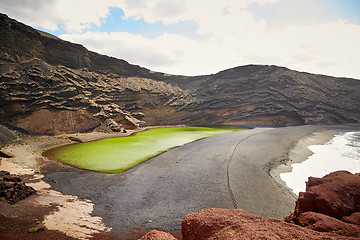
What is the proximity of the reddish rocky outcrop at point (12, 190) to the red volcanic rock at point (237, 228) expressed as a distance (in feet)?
20.4

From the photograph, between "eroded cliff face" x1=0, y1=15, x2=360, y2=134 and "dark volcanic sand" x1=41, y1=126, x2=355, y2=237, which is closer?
"dark volcanic sand" x1=41, y1=126, x2=355, y2=237

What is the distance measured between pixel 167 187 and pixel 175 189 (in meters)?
0.45

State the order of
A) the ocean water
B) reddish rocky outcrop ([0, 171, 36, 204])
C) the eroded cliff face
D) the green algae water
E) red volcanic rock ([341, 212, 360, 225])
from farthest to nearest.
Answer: the eroded cliff face
the green algae water
the ocean water
reddish rocky outcrop ([0, 171, 36, 204])
red volcanic rock ([341, 212, 360, 225])

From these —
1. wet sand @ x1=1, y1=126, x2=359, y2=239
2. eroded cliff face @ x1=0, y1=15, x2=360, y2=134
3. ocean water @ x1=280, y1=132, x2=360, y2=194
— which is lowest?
wet sand @ x1=1, y1=126, x2=359, y2=239

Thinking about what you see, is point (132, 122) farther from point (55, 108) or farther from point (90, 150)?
point (90, 150)

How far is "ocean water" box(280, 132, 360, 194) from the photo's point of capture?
32.2 ft

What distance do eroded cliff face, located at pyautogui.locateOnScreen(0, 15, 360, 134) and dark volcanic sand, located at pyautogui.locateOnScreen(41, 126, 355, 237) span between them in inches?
573

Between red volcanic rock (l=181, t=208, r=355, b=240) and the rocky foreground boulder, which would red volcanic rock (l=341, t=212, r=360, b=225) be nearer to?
the rocky foreground boulder

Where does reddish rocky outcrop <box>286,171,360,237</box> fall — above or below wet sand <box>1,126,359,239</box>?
above

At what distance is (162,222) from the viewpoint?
6188 millimetres

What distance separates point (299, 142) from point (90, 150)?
64.3 ft

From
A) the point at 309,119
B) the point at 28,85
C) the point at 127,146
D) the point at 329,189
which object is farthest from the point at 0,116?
the point at 309,119

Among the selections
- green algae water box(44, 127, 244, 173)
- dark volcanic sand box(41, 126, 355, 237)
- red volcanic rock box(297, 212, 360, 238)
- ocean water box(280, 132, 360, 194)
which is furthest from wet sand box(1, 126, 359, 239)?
red volcanic rock box(297, 212, 360, 238)

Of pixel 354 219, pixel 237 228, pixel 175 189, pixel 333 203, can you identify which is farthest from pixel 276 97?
pixel 237 228
